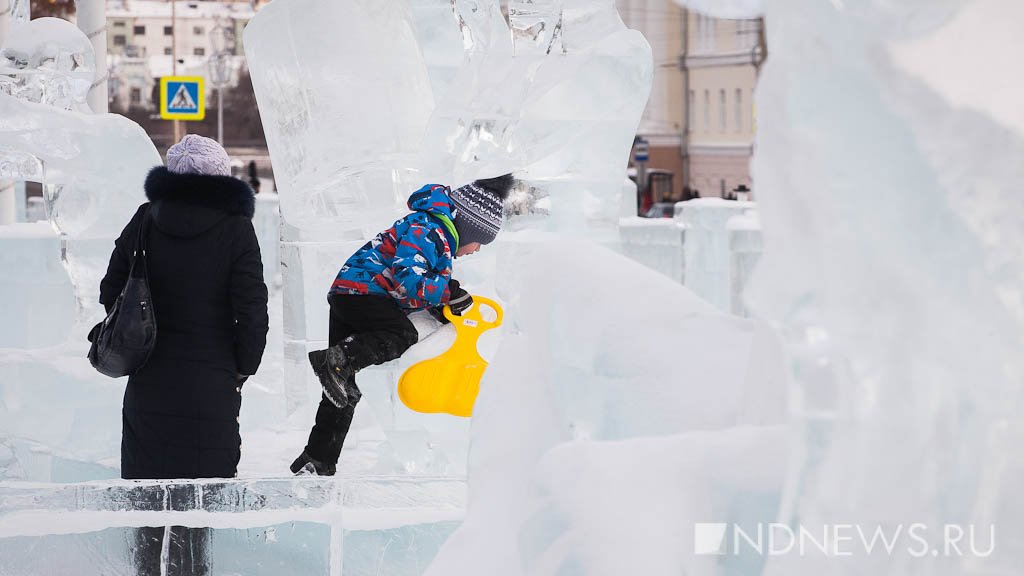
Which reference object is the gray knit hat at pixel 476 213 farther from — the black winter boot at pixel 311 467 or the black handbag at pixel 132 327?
the black handbag at pixel 132 327

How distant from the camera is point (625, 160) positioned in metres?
5.87

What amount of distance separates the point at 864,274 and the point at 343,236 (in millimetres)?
4653

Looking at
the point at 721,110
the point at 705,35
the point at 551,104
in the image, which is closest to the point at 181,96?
the point at 551,104

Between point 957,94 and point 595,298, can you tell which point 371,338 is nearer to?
point 595,298

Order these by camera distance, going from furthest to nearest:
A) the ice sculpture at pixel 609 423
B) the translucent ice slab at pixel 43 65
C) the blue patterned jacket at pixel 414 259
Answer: the translucent ice slab at pixel 43 65, the blue patterned jacket at pixel 414 259, the ice sculpture at pixel 609 423

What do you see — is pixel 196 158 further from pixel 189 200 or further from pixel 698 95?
pixel 698 95

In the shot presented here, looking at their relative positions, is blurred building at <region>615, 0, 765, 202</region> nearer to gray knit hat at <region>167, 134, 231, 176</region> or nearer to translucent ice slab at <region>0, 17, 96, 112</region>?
translucent ice slab at <region>0, 17, 96, 112</region>

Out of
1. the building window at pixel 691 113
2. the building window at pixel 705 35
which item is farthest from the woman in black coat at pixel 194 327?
the building window at pixel 691 113

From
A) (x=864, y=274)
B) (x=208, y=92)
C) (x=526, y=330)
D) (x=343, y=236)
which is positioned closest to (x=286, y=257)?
(x=343, y=236)

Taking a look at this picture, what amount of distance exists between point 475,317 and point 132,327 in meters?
1.44

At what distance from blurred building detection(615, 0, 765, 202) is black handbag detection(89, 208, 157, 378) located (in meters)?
33.0

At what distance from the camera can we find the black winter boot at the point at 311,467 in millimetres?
→ 5004

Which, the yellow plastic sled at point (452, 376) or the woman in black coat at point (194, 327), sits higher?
the woman in black coat at point (194, 327)

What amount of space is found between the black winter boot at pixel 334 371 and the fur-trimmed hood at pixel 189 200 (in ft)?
3.07
